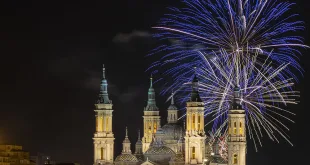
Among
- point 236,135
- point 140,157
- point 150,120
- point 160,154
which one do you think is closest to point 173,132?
point 150,120

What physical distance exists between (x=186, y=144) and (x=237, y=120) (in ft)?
17.9

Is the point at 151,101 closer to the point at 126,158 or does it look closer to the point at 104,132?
the point at 104,132

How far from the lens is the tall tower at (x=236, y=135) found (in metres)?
102

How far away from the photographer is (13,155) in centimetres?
10000

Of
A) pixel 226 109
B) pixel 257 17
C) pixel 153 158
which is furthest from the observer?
pixel 153 158

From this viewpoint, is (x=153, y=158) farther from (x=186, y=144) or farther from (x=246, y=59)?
(x=246, y=59)

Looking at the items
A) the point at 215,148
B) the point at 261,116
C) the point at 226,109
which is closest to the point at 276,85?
the point at 261,116

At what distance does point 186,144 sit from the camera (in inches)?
4188

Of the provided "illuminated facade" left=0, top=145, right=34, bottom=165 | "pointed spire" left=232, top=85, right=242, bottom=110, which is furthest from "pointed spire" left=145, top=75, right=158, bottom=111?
"illuminated facade" left=0, top=145, right=34, bottom=165

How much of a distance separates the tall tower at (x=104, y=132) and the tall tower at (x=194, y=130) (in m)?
6.13

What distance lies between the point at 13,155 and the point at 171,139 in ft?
55.6

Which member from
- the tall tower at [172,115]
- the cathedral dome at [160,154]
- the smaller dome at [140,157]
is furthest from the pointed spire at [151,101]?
the cathedral dome at [160,154]

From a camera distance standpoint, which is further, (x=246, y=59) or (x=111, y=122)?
(x=111, y=122)

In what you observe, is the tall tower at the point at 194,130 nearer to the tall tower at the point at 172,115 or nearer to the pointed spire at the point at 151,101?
the tall tower at the point at 172,115
